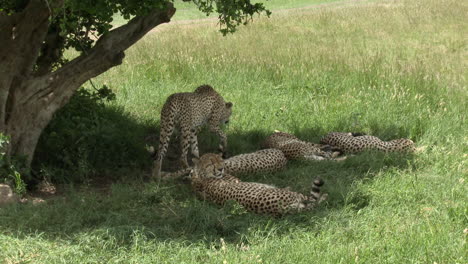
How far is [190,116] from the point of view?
746cm

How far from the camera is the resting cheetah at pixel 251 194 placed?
554 cm

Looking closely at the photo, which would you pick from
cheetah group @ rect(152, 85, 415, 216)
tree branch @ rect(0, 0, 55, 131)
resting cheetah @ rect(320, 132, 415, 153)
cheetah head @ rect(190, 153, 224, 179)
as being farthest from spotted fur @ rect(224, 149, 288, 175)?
tree branch @ rect(0, 0, 55, 131)

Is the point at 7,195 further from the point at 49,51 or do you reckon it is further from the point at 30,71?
the point at 49,51

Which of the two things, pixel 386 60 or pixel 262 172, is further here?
pixel 386 60

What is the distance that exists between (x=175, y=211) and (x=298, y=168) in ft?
6.14

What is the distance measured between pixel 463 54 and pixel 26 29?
29.4 ft

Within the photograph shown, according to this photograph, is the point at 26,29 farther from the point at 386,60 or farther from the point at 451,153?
the point at 386,60

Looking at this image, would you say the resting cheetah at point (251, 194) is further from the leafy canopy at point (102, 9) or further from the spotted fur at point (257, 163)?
the leafy canopy at point (102, 9)

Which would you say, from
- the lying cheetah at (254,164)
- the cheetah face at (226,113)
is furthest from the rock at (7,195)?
the cheetah face at (226,113)

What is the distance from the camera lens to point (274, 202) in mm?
5520

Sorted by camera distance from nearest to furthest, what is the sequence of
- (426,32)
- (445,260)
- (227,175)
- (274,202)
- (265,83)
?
(445,260), (274,202), (227,175), (265,83), (426,32)

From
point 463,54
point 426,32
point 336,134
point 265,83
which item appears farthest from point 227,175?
point 426,32

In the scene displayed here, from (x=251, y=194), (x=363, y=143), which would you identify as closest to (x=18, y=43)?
(x=251, y=194)

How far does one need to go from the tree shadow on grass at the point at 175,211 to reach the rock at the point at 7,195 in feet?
0.60
